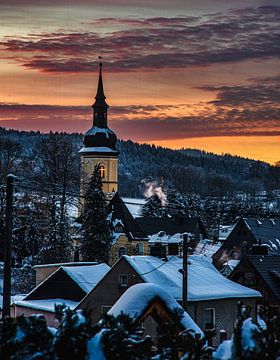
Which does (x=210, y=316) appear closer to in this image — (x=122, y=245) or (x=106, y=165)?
(x=122, y=245)

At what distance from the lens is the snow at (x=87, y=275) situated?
39.9 meters

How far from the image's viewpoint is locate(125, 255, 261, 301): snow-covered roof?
118ft

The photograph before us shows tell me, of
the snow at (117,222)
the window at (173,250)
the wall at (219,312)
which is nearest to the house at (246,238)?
the snow at (117,222)

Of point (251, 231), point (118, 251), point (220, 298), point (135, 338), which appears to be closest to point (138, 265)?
point (220, 298)

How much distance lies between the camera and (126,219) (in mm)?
79812

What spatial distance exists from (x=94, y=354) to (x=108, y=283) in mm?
28730

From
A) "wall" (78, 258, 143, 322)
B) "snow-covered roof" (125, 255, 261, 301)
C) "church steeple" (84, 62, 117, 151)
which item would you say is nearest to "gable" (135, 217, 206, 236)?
"church steeple" (84, 62, 117, 151)

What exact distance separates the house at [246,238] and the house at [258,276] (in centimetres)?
3389

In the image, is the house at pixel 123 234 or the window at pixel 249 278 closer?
the window at pixel 249 278

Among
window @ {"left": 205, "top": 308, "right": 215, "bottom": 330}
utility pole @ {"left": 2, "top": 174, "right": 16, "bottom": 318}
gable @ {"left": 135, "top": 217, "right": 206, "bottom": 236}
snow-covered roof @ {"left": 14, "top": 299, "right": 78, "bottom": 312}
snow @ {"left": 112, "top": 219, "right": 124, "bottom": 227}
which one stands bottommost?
window @ {"left": 205, "top": 308, "right": 215, "bottom": 330}

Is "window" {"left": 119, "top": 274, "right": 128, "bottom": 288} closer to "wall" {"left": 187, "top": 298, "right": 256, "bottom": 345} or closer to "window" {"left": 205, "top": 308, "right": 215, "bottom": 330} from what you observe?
"wall" {"left": 187, "top": 298, "right": 256, "bottom": 345}

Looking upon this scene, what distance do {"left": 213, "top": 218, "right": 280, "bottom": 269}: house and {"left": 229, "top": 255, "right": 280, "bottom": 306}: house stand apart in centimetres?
3389

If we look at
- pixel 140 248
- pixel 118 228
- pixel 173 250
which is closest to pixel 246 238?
pixel 140 248

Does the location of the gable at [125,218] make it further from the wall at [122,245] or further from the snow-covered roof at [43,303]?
the snow-covered roof at [43,303]
